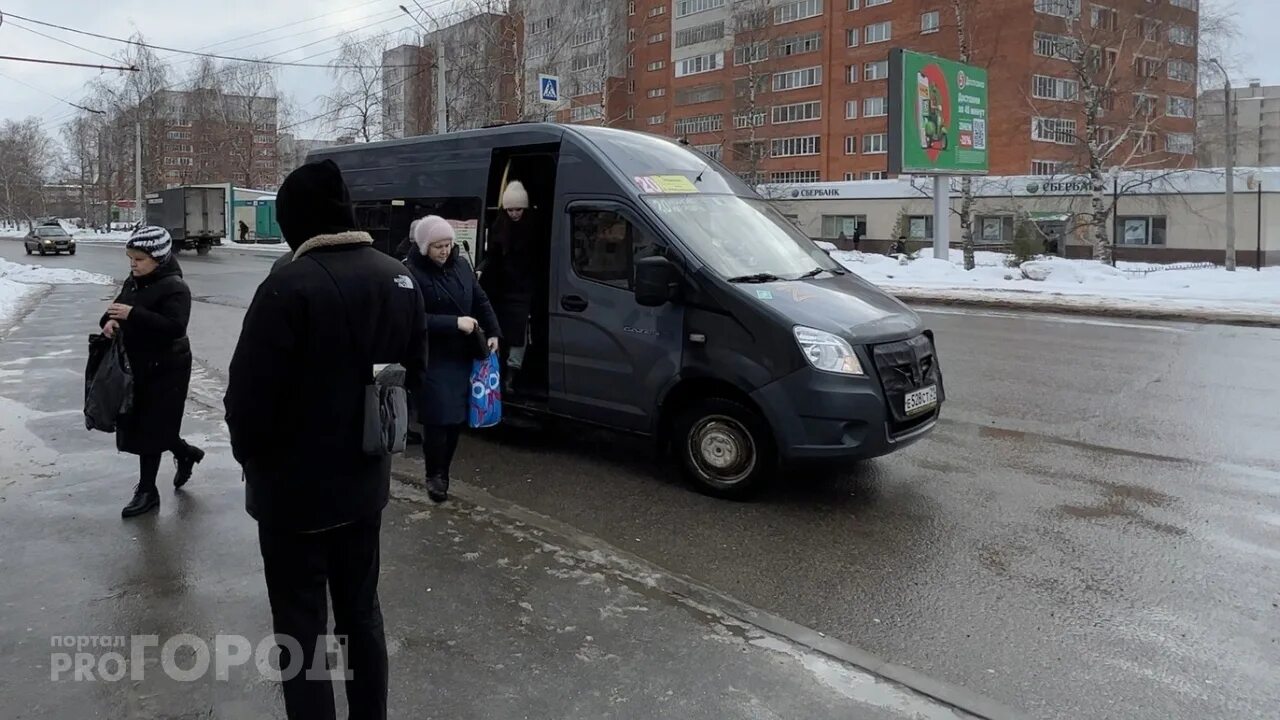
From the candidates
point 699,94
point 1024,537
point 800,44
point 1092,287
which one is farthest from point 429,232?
point 699,94

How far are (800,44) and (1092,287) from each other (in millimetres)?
54517

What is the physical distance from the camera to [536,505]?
587 centimetres

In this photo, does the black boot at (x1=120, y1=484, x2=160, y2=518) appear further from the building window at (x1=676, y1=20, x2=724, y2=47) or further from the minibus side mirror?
the building window at (x1=676, y1=20, x2=724, y2=47)

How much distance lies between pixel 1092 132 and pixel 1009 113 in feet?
96.1

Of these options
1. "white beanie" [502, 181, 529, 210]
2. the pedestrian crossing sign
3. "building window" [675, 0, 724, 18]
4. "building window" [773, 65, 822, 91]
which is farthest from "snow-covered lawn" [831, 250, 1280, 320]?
"building window" [675, 0, 724, 18]

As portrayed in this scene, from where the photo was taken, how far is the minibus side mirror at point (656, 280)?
5777 mm

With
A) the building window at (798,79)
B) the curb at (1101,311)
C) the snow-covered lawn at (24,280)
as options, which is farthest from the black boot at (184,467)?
the building window at (798,79)

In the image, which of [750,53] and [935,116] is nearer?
[935,116]

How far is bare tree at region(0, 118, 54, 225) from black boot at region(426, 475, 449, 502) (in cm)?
9744

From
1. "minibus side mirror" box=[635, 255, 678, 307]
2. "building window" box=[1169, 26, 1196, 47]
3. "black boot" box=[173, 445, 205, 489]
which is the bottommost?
"black boot" box=[173, 445, 205, 489]

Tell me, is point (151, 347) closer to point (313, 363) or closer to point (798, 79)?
point (313, 363)

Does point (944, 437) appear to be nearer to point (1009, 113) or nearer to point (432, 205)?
point (432, 205)

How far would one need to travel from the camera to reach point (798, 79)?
239 ft

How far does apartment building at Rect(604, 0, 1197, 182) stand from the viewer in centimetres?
4378
